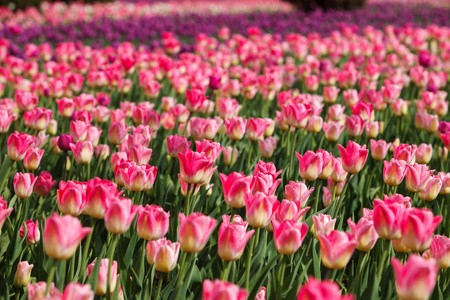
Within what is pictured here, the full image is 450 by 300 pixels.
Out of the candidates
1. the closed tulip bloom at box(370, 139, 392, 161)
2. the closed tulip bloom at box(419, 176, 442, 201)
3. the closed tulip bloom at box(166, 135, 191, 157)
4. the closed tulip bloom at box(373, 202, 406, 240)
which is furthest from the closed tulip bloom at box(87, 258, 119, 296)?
the closed tulip bloom at box(370, 139, 392, 161)

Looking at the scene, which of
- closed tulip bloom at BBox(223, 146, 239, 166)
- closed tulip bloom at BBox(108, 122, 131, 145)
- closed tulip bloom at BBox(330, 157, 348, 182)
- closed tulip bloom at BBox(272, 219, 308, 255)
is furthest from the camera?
closed tulip bloom at BBox(223, 146, 239, 166)

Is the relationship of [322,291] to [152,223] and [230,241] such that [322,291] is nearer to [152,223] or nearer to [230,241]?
[230,241]

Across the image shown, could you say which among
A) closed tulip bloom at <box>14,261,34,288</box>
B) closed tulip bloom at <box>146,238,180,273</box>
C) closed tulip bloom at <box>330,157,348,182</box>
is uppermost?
closed tulip bloom at <box>330,157,348,182</box>

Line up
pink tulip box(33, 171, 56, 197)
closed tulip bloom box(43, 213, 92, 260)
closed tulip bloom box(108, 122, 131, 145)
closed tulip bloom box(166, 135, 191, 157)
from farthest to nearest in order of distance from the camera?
closed tulip bloom box(108, 122, 131, 145), closed tulip bloom box(166, 135, 191, 157), pink tulip box(33, 171, 56, 197), closed tulip bloom box(43, 213, 92, 260)

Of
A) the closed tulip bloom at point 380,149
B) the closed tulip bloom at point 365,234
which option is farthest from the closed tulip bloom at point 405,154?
the closed tulip bloom at point 365,234

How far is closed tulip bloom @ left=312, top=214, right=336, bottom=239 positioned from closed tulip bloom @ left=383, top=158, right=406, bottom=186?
45 cm

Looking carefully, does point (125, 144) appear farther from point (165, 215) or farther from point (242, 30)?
point (242, 30)

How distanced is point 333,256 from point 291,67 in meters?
4.31

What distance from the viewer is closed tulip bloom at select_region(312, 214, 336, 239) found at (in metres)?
1.69

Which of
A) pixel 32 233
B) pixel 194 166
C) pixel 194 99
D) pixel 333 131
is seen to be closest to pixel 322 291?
pixel 194 166

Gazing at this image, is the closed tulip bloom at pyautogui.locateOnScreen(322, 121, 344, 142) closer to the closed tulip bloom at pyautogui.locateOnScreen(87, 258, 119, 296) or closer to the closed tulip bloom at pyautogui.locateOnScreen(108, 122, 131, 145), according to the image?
the closed tulip bloom at pyautogui.locateOnScreen(108, 122, 131, 145)

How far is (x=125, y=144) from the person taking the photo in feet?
8.45

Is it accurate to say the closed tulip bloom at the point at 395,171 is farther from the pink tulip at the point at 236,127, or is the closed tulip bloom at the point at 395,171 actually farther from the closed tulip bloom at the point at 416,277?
the closed tulip bloom at the point at 416,277

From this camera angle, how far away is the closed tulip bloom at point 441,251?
5.31ft
